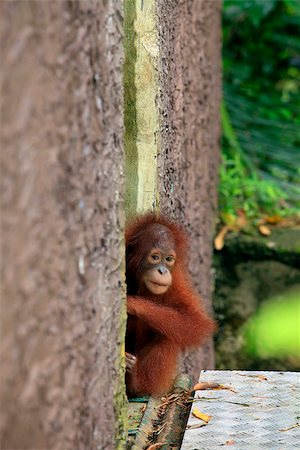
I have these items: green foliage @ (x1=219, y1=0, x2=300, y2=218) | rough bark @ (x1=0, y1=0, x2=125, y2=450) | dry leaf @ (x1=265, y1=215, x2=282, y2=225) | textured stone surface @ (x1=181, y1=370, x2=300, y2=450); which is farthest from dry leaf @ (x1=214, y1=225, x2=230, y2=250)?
rough bark @ (x1=0, y1=0, x2=125, y2=450)

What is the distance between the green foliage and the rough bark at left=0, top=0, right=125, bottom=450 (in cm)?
423

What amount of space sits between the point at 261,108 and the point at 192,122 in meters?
2.96

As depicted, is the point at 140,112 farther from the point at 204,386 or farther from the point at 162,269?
the point at 204,386

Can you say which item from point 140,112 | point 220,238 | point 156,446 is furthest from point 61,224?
point 220,238

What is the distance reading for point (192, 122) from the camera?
161 inches

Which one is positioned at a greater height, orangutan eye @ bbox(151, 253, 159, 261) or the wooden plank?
the wooden plank

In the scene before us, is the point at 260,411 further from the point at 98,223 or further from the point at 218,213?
the point at 218,213

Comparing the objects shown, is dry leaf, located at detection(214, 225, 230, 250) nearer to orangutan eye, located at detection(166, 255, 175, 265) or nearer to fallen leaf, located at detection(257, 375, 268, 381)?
orangutan eye, located at detection(166, 255, 175, 265)

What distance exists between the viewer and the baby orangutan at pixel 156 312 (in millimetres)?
2672

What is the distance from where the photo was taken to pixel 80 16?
1.57 metres

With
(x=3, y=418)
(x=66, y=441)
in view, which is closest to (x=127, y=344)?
(x=66, y=441)

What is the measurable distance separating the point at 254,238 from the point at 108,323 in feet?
13.4

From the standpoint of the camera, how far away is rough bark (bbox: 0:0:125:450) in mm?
1259

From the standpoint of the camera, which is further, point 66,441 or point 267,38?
point 267,38
